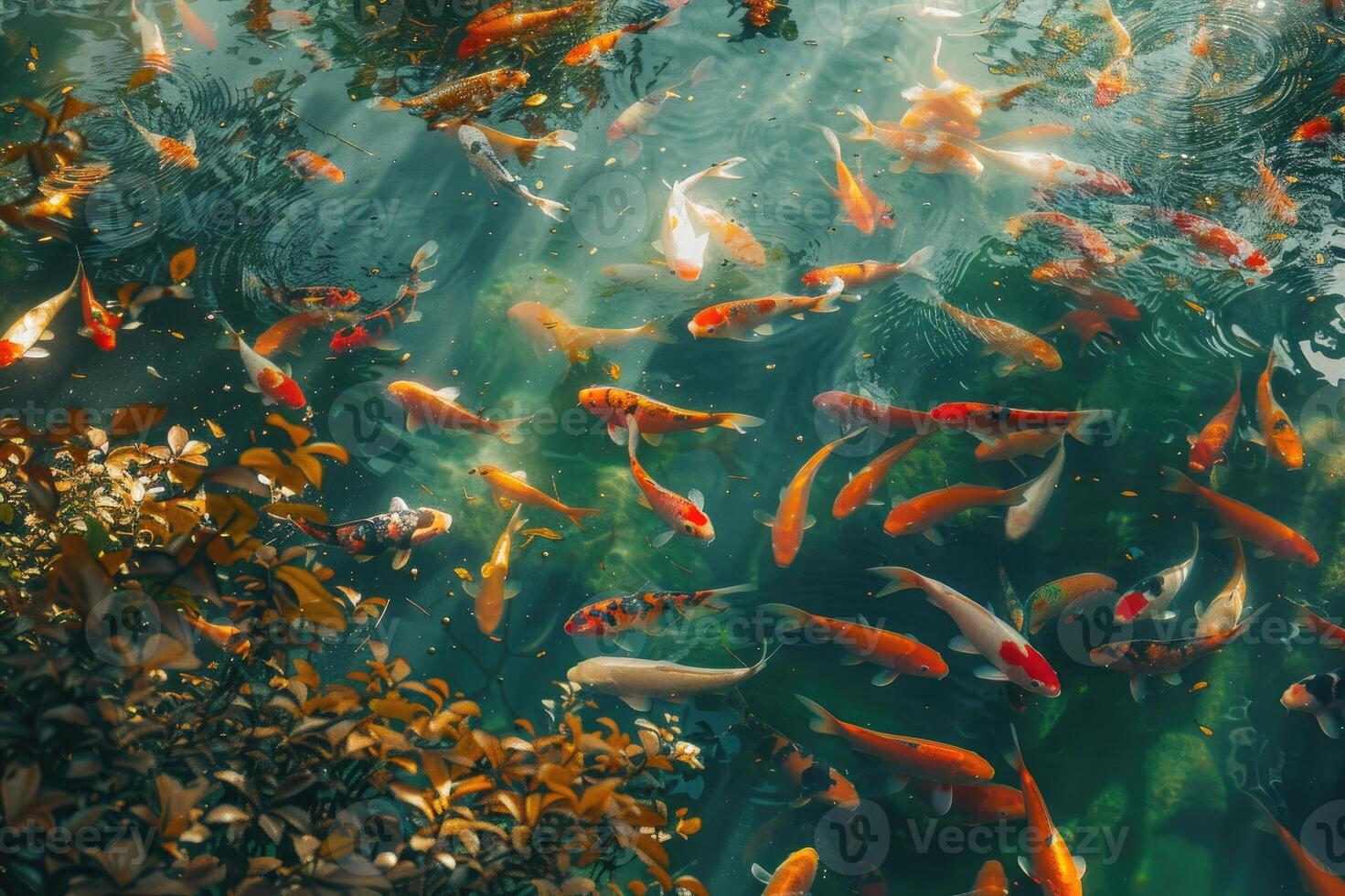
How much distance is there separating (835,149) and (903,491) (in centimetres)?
209

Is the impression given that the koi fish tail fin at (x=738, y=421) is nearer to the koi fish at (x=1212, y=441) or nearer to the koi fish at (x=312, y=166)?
the koi fish at (x=1212, y=441)

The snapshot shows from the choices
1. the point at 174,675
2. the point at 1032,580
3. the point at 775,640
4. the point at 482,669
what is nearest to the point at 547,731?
the point at 482,669

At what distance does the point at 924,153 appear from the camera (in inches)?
189

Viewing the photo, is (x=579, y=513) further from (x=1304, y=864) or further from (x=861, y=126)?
(x=1304, y=864)

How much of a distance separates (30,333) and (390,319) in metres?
1.61

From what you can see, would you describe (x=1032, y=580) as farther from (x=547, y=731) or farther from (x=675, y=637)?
(x=547, y=731)

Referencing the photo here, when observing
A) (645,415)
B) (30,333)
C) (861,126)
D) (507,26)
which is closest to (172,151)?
(30,333)

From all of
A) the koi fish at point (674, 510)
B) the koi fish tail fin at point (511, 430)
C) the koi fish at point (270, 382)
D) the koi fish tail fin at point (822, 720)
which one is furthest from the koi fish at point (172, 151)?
the koi fish tail fin at point (822, 720)

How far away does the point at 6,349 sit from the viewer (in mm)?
3816

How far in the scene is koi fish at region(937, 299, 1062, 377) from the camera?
13.8 feet

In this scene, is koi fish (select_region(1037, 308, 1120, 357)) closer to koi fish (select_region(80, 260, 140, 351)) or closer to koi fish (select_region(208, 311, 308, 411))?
koi fish (select_region(208, 311, 308, 411))

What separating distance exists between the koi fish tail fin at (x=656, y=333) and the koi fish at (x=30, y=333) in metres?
2.72

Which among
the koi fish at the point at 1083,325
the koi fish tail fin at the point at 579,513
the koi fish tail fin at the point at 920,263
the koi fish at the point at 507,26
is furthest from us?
the koi fish at the point at 507,26

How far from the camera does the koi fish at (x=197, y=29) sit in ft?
17.2
